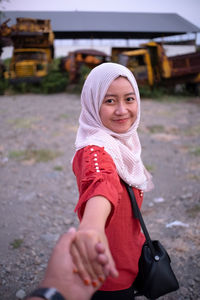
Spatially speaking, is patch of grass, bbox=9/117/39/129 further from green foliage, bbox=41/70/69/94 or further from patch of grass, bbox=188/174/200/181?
green foliage, bbox=41/70/69/94

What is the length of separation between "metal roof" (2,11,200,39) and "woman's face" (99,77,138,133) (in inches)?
980

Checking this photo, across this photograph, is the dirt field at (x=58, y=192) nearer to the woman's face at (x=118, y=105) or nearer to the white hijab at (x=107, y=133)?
the white hijab at (x=107, y=133)

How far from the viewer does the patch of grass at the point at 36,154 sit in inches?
194

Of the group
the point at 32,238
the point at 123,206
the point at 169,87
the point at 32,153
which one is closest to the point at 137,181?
the point at 123,206

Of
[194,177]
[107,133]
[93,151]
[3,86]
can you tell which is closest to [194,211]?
[194,177]

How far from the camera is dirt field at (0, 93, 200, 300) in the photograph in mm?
2352

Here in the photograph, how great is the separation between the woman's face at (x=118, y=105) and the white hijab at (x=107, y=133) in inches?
0.8

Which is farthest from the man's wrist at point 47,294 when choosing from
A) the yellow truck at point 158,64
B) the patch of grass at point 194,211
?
the yellow truck at point 158,64

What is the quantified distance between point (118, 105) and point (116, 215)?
1.65 ft

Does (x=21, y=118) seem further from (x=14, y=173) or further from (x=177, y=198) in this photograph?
(x=177, y=198)

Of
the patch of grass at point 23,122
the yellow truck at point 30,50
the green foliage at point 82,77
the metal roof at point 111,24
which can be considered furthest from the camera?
the metal roof at point 111,24

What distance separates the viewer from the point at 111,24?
26.1 meters

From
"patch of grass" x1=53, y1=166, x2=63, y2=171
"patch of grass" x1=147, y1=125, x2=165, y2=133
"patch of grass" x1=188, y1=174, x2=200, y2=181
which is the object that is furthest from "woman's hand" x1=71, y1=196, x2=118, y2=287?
"patch of grass" x1=147, y1=125, x2=165, y2=133

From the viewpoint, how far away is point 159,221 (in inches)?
118
